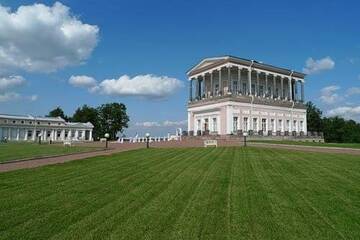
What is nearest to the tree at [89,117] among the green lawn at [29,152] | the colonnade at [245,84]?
the colonnade at [245,84]

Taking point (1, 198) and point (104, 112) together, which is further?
point (104, 112)

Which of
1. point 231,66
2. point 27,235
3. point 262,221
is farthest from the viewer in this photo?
point 231,66

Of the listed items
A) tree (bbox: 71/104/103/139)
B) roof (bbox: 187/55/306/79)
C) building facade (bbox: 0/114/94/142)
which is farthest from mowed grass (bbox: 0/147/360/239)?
Result: tree (bbox: 71/104/103/139)

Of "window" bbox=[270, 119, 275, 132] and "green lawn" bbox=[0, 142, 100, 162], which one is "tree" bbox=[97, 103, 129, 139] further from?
"green lawn" bbox=[0, 142, 100, 162]

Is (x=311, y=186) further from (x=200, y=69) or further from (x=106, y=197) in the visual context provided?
(x=200, y=69)

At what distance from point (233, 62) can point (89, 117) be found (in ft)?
261

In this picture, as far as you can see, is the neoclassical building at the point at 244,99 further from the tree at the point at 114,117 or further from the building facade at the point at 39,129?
the building facade at the point at 39,129

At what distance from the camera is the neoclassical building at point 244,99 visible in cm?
5453

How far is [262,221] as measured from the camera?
6.93m

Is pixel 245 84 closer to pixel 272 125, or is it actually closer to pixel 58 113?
pixel 272 125

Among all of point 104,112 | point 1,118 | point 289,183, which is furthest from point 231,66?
point 1,118

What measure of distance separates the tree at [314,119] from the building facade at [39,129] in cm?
6337

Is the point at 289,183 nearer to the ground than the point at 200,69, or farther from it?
nearer to the ground

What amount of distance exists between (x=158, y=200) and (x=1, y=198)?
392 centimetres
